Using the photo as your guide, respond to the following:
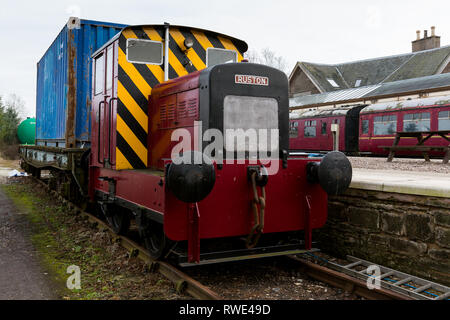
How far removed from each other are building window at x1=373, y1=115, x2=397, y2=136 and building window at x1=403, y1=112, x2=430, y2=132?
573 millimetres

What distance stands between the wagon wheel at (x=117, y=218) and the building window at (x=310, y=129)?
645 inches

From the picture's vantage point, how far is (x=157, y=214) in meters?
3.82

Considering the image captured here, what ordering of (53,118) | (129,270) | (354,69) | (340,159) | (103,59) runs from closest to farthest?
(340,159), (129,270), (103,59), (53,118), (354,69)

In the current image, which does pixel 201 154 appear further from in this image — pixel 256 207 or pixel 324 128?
pixel 324 128

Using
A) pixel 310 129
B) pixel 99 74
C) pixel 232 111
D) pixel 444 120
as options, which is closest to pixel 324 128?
pixel 310 129

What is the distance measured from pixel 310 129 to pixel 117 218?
662 inches

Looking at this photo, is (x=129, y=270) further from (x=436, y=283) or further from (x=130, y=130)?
(x=436, y=283)

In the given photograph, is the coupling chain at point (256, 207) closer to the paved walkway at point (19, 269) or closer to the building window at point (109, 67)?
the paved walkway at point (19, 269)

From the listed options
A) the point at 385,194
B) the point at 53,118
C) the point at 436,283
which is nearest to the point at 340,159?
the point at 385,194

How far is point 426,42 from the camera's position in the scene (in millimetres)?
32031

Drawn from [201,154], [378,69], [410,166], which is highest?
[378,69]

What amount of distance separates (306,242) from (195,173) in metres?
1.55
